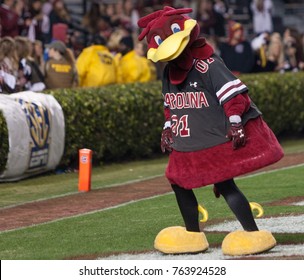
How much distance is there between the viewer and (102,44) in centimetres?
2175

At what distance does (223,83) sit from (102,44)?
44.1ft

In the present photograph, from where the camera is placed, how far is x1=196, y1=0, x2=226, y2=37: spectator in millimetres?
25931

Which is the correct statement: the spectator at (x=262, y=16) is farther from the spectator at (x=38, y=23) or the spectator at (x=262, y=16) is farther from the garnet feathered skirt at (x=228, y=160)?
the garnet feathered skirt at (x=228, y=160)

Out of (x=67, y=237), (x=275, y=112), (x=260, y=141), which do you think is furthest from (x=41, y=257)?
(x=275, y=112)

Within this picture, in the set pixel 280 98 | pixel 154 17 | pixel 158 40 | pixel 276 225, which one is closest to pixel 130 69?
pixel 280 98

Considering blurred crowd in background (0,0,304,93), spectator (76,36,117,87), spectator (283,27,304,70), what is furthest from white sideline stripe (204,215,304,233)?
spectator (283,27,304,70)

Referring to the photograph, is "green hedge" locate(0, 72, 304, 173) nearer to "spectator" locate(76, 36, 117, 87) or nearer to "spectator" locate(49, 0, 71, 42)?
"spectator" locate(76, 36, 117, 87)

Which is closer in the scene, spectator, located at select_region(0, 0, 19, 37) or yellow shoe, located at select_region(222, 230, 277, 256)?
yellow shoe, located at select_region(222, 230, 277, 256)

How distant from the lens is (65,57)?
1762cm

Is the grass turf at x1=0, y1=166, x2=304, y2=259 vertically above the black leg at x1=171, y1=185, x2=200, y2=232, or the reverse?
the black leg at x1=171, y1=185, x2=200, y2=232

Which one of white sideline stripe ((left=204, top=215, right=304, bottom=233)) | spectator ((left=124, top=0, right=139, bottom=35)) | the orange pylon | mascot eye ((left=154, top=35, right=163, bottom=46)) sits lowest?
spectator ((left=124, top=0, right=139, bottom=35))

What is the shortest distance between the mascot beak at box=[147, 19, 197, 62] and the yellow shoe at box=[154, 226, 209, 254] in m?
1.31

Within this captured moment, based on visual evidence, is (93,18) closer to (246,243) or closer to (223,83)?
(223,83)
